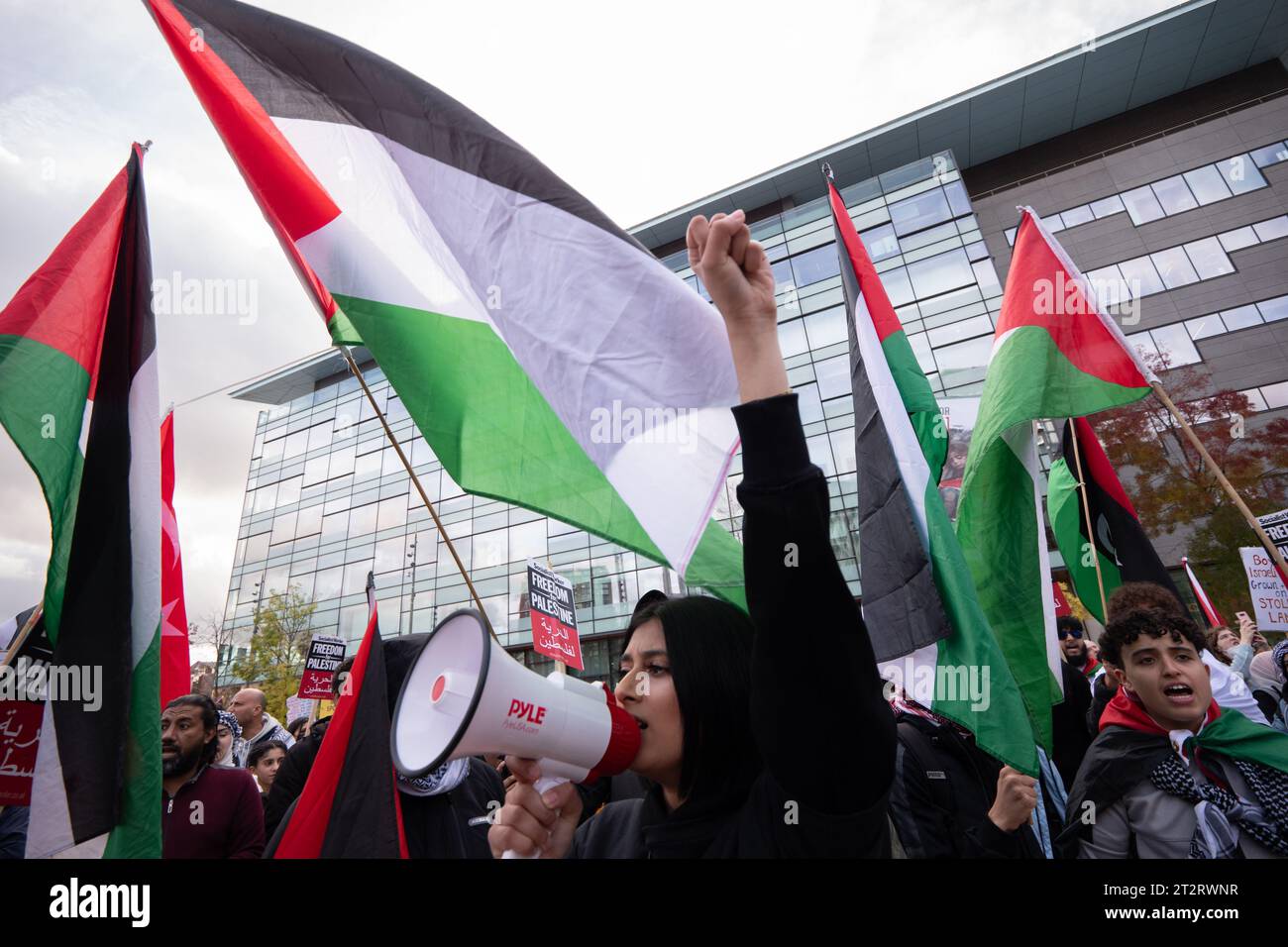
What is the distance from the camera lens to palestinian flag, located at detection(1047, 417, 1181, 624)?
4.34m

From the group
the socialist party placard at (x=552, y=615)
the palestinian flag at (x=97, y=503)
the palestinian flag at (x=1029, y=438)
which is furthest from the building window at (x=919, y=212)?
the palestinian flag at (x=97, y=503)

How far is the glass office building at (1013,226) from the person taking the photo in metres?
19.2

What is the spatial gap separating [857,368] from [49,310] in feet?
12.6

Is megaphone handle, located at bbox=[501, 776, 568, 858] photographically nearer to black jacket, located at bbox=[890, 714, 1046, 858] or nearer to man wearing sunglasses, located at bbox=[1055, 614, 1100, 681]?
black jacket, located at bbox=[890, 714, 1046, 858]

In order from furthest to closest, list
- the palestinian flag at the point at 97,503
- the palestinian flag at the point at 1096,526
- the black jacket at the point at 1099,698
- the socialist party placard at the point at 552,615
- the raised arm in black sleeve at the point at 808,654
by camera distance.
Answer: the socialist party placard at the point at 552,615
the palestinian flag at the point at 1096,526
the black jacket at the point at 1099,698
the palestinian flag at the point at 97,503
the raised arm in black sleeve at the point at 808,654

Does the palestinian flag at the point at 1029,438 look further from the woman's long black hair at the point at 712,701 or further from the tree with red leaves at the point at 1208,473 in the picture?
the tree with red leaves at the point at 1208,473

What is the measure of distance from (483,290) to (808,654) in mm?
1872

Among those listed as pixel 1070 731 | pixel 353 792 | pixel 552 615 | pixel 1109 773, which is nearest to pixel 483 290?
pixel 353 792

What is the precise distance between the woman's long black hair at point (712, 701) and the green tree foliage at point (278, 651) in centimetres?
2720

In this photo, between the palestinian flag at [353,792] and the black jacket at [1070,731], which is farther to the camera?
the black jacket at [1070,731]

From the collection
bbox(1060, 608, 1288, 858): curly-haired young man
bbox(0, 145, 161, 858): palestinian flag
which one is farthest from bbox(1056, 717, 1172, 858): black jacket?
bbox(0, 145, 161, 858): palestinian flag

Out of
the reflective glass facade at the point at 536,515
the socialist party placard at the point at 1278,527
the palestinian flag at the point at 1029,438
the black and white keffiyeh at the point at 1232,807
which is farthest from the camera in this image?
the reflective glass facade at the point at 536,515

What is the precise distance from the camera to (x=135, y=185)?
3.20 meters
